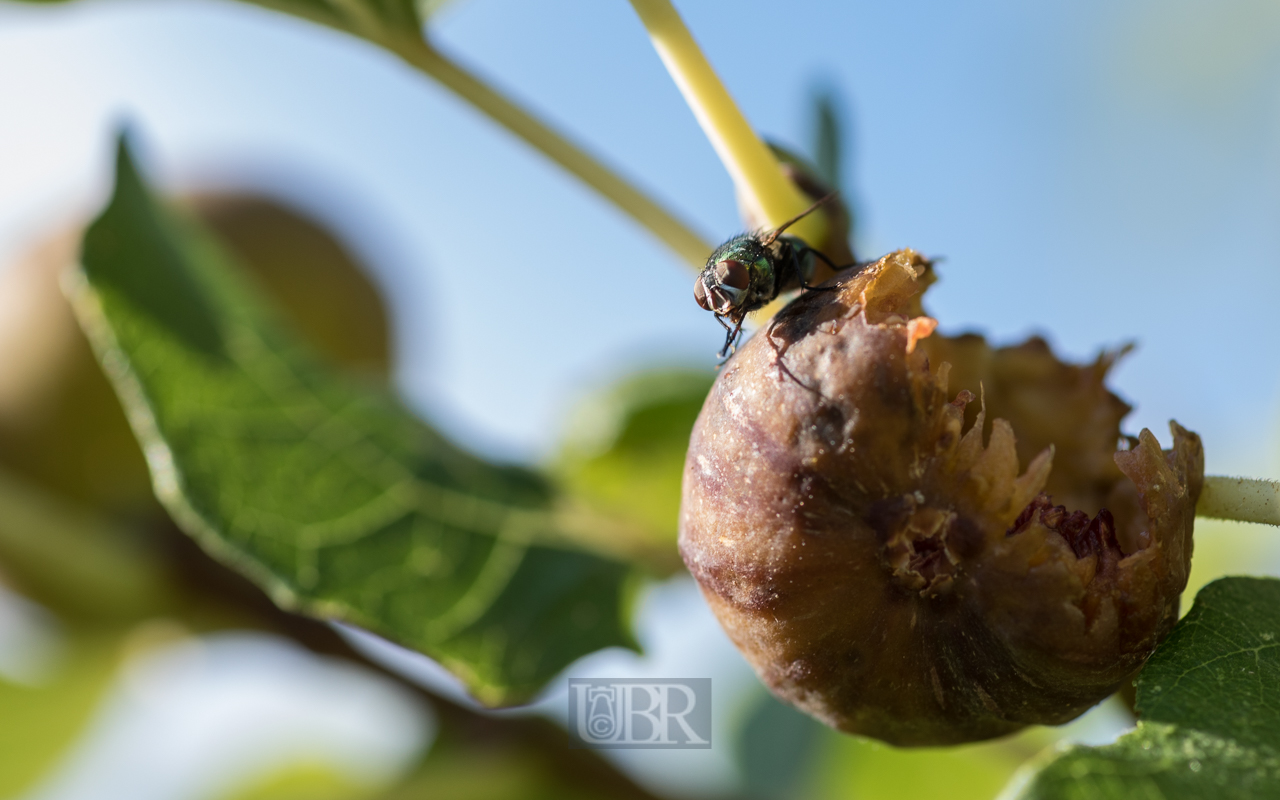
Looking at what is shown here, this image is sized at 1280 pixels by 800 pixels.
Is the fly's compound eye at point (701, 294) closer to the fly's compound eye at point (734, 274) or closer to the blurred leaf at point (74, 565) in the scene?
the fly's compound eye at point (734, 274)

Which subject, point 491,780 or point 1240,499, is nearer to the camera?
point 1240,499

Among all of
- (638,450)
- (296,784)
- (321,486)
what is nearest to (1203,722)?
(321,486)

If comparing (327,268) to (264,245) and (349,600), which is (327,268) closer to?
(264,245)

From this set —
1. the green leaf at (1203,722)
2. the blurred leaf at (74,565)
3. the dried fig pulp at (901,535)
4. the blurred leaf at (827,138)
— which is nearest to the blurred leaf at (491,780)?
the blurred leaf at (74,565)

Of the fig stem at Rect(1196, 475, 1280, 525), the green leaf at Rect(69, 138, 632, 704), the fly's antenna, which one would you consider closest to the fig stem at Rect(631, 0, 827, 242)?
the fly's antenna

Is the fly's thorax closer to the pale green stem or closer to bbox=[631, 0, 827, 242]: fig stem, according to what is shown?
bbox=[631, 0, 827, 242]: fig stem

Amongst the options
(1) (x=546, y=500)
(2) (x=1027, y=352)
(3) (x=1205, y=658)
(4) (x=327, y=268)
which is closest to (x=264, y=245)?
(4) (x=327, y=268)

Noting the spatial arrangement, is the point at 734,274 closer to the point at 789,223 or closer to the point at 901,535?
the point at 789,223
